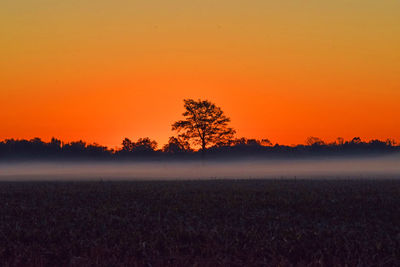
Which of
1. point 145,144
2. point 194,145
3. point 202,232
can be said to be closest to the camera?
point 202,232

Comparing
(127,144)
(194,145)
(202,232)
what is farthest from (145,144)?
(202,232)

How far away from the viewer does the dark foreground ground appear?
33.7 ft

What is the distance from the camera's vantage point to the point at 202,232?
42.4ft

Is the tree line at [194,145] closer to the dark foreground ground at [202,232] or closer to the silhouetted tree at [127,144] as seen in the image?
the silhouetted tree at [127,144]

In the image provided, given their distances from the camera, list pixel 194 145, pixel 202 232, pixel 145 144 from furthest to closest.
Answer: pixel 145 144
pixel 194 145
pixel 202 232

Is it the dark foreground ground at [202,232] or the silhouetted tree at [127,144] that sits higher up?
the silhouetted tree at [127,144]

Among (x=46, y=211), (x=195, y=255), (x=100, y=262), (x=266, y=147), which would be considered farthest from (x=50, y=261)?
(x=266, y=147)

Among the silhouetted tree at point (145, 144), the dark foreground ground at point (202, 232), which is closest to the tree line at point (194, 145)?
the silhouetted tree at point (145, 144)

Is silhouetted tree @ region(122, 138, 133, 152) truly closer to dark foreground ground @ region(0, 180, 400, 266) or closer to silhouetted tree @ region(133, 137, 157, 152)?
silhouetted tree @ region(133, 137, 157, 152)

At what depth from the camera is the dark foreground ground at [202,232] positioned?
33.7ft

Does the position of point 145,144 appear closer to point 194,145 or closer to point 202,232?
point 194,145

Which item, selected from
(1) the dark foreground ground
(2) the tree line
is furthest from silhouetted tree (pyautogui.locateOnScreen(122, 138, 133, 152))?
(1) the dark foreground ground

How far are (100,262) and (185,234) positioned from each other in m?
3.24

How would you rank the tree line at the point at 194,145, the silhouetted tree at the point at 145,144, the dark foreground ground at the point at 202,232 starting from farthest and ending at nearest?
the silhouetted tree at the point at 145,144
the tree line at the point at 194,145
the dark foreground ground at the point at 202,232
